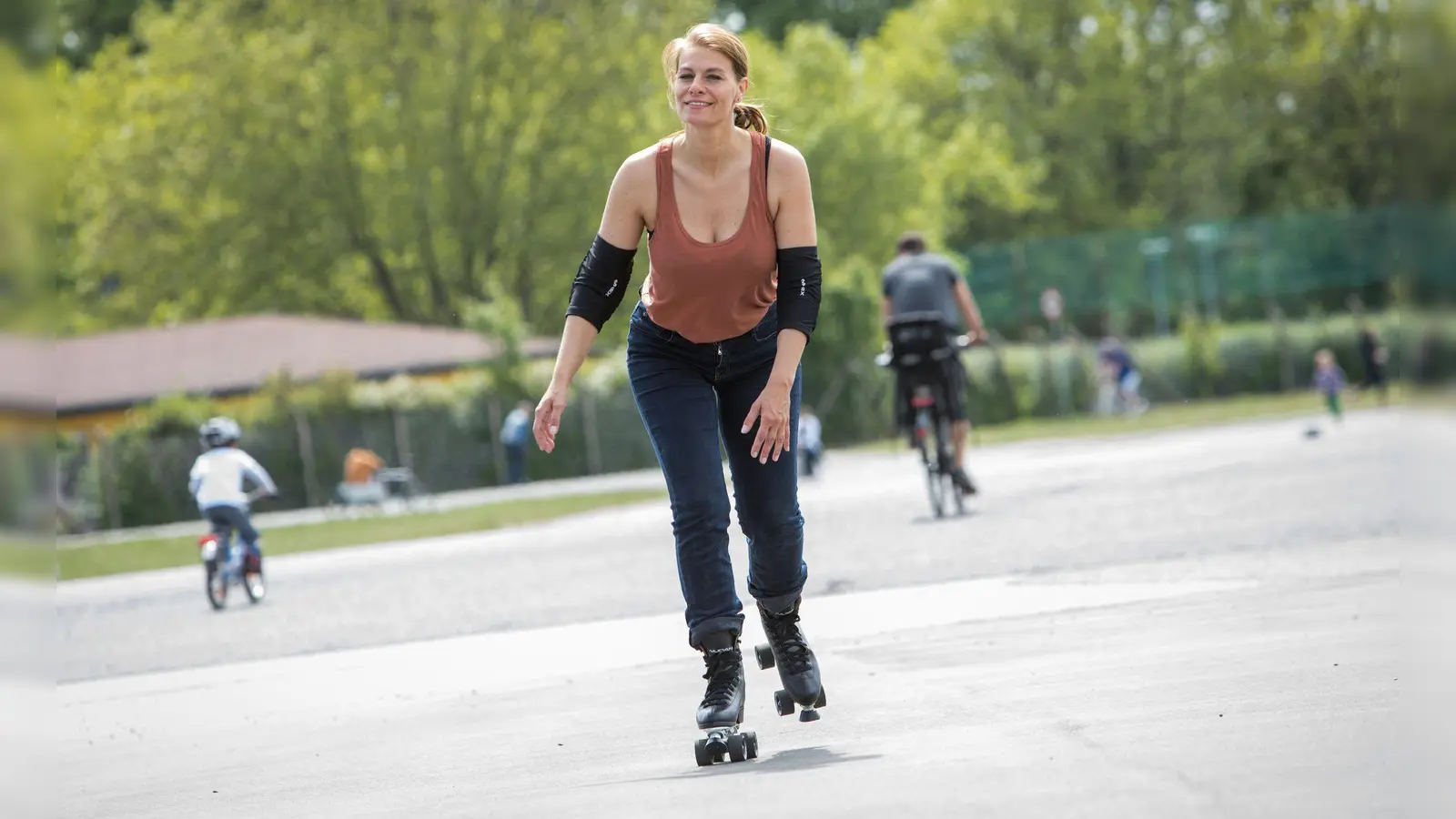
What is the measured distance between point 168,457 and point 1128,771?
34897 mm

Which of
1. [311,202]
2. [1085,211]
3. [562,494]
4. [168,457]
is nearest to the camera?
[562,494]

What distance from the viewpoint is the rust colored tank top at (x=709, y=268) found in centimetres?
591

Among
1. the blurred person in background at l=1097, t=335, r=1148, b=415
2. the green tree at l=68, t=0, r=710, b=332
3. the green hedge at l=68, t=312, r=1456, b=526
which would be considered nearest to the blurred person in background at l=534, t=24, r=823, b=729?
the green hedge at l=68, t=312, r=1456, b=526

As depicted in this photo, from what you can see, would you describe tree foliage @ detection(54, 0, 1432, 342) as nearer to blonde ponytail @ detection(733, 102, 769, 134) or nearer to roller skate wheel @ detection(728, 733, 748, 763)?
blonde ponytail @ detection(733, 102, 769, 134)

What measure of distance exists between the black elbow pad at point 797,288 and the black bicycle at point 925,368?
944 cm

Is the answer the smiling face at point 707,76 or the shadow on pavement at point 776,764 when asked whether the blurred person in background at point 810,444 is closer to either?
the smiling face at point 707,76

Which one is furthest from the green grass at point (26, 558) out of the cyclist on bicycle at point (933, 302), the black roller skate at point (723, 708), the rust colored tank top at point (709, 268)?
the cyclist on bicycle at point (933, 302)

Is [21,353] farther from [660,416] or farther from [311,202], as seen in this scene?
[311,202]

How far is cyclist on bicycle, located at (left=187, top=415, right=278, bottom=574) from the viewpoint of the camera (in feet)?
55.7

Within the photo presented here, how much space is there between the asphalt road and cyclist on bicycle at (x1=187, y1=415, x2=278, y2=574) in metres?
0.79

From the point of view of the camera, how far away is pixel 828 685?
7.32m

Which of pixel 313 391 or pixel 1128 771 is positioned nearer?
pixel 1128 771

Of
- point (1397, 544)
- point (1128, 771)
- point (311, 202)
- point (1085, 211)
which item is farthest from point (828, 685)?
point (1085, 211)

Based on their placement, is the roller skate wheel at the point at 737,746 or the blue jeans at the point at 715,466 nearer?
the roller skate wheel at the point at 737,746
